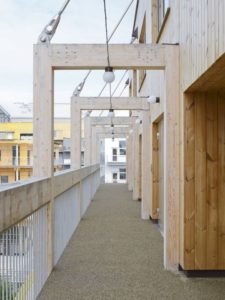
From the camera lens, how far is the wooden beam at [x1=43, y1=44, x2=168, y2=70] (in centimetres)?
435

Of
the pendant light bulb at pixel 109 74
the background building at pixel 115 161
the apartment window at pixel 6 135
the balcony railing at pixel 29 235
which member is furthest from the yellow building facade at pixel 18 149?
the pendant light bulb at pixel 109 74

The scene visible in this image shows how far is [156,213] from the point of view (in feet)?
24.3

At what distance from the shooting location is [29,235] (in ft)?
10.4

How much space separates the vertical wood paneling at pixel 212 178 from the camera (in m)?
3.97

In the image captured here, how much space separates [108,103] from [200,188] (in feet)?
16.4

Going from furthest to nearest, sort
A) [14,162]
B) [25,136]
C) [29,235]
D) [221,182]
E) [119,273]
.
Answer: [14,162] < [25,136] < [119,273] < [221,182] < [29,235]

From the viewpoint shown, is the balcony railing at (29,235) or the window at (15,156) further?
the window at (15,156)

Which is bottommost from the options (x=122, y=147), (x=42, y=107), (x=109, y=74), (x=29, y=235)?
(x=29, y=235)

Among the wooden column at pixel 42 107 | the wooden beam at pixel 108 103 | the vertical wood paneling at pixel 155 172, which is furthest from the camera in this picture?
the wooden beam at pixel 108 103

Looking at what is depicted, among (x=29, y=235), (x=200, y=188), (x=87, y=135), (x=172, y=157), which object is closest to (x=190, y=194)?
(x=200, y=188)

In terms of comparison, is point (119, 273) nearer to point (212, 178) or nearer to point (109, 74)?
point (212, 178)

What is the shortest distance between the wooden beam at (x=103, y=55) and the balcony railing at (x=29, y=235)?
51.9 inches

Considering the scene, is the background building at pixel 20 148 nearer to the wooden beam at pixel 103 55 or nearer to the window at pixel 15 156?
the window at pixel 15 156

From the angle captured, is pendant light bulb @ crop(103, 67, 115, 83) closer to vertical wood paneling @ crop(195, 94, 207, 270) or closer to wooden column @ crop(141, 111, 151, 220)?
vertical wood paneling @ crop(195, 94, 207, 270)
